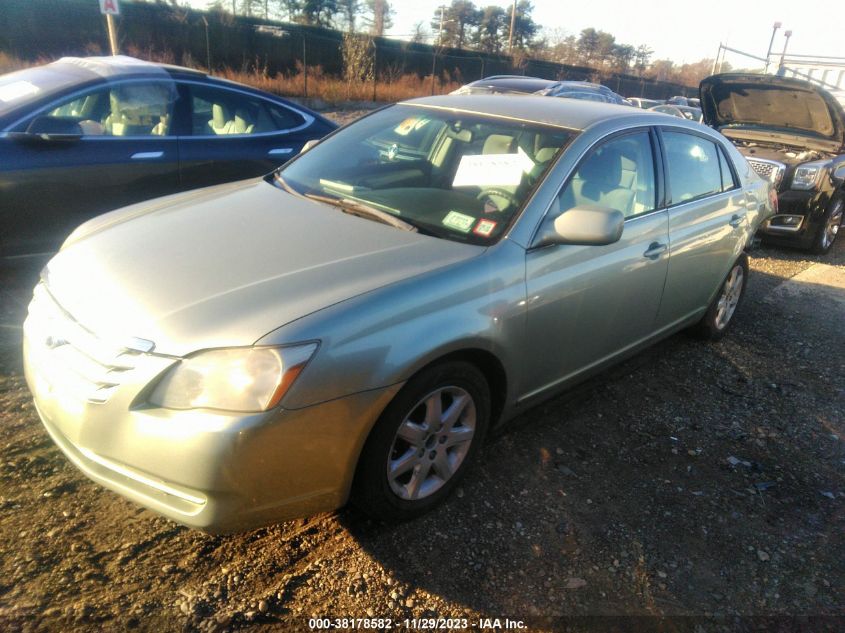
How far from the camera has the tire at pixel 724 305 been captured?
466cm

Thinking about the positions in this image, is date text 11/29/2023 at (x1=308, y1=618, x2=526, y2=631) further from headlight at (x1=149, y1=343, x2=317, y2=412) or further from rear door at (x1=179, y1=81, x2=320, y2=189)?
rear door at (x1=179, y1=81, x2=320, y2=189)

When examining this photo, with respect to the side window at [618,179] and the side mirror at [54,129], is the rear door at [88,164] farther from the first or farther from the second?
the side window at [618,179]

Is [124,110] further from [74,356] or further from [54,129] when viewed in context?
[74,356]

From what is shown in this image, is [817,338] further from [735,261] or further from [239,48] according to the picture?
[239,48]

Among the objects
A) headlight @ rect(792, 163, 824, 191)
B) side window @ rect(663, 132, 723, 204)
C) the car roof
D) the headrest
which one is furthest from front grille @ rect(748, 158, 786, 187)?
the headrest

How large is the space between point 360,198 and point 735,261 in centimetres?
291

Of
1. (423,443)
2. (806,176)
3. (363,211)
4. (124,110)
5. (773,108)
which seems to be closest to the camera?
(423,443)

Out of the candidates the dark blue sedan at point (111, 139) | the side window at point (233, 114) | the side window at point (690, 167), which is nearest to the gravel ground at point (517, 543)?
the dark blue sedan at point (111, 139)

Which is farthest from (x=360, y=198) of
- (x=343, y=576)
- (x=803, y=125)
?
(x=803, y=125)

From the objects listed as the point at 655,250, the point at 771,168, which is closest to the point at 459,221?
the point at 655,250

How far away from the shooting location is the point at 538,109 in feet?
11.3

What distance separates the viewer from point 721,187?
434cm

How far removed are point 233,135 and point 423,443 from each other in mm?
3709

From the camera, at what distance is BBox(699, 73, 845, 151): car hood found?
24.7 feet
